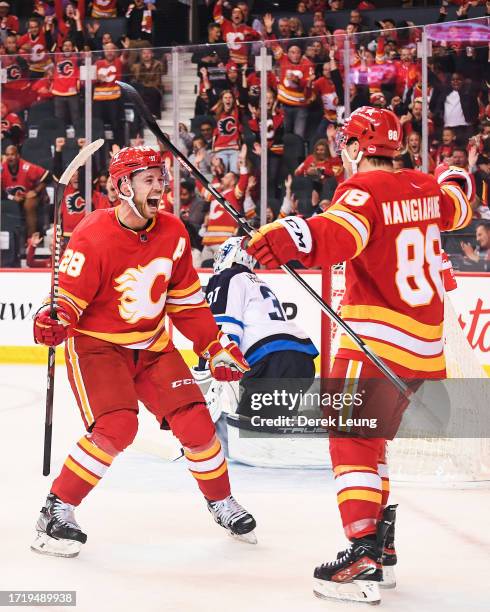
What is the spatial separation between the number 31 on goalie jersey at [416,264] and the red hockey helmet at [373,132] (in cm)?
23

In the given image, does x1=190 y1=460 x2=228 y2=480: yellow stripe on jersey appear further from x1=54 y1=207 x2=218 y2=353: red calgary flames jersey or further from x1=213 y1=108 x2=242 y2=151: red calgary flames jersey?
x1=213 y1=108 x2=242 y2=151: red calgary flames jersey

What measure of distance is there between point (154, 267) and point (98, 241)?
18 centimetres

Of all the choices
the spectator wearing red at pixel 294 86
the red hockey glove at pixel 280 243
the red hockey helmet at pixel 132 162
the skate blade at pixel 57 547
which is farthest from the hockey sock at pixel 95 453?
the spectator wearing red at pixel 294 86

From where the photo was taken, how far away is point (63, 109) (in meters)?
8.05

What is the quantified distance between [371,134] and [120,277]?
857mm

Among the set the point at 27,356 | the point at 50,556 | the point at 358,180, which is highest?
the point at 358,180

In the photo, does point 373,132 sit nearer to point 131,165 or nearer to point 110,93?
point 131,165

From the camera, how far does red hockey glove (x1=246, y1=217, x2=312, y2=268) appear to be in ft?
9.02

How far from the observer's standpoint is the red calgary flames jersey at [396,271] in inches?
114

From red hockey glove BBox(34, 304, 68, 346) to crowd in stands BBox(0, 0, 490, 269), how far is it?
3.91 metres

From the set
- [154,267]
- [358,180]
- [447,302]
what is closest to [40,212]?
[447,302]

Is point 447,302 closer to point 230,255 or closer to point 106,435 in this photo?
point 230,255

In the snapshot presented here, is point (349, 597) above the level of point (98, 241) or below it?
below

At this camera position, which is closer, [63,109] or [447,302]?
[447,302]
